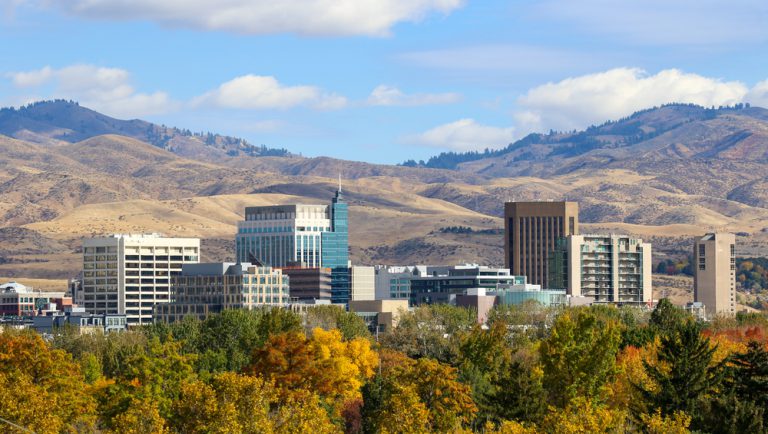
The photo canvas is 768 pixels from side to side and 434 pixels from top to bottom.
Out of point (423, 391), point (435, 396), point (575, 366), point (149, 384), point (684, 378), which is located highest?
point (684, 378)

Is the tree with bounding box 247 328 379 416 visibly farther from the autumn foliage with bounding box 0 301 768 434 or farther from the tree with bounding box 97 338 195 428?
the tree with bounding box 97 338 195 428

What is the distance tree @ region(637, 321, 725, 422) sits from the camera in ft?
462

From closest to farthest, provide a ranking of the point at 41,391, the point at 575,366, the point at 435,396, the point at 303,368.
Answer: the point at 41,391, the point at 435,396, the point at 575,366, the point at 303,368

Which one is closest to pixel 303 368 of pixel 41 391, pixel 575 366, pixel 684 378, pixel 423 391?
pixel 423 391

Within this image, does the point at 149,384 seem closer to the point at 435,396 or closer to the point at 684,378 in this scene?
the point at 435,396

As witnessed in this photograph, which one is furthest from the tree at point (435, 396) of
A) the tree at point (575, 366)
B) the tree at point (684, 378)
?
the tree at point (684, 378)

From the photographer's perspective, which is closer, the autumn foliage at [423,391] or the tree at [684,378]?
the autumn foliage at [423,391]

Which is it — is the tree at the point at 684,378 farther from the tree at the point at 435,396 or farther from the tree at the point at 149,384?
the tree at the point at 149,384

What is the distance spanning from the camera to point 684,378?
469 ft

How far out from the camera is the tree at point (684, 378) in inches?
5541

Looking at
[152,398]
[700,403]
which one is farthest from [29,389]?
[700,403]

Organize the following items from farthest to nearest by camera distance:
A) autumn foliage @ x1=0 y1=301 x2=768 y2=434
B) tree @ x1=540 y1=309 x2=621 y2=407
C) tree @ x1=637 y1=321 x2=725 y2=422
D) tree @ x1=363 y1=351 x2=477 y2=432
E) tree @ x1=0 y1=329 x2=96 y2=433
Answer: tree @ x1=540 y1=309 x2=621 y2=407, tree @ x1=363 y1=351 x2=477 y2=432, tree @ x1=637 y1=321 x2=725 y2=422, tree @ x1=0 y1=329 x2=96 y2=433, autumn foliage @ x1=0 y1=301 x2=768 y2=434

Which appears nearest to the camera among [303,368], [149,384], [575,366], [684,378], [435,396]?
[684,378]

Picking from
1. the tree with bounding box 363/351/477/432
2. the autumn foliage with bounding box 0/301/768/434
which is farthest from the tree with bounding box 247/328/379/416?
the tree with bounding box 363/351/477/432
